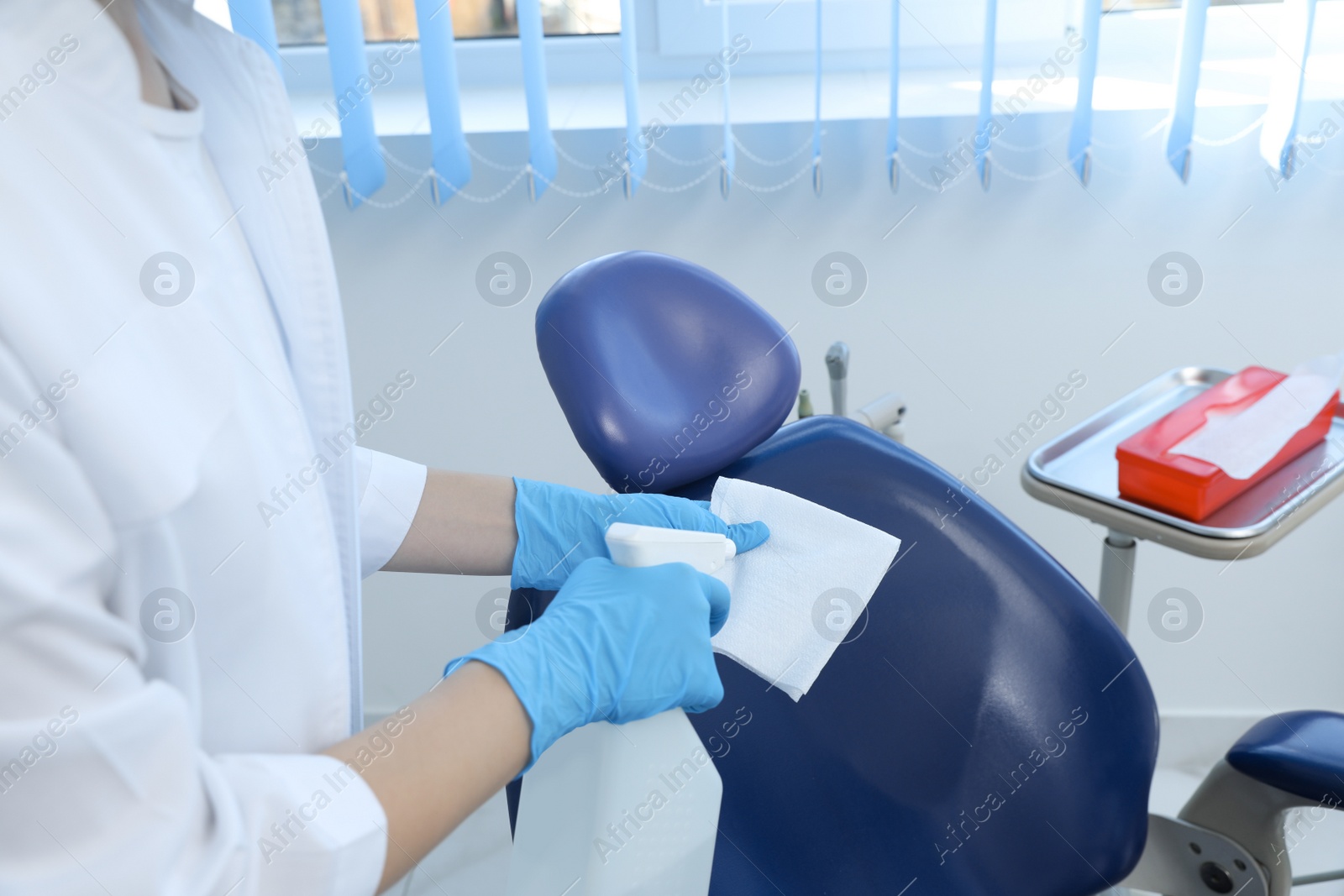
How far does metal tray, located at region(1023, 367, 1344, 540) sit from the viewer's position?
1.02 m

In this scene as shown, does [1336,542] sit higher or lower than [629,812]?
lower

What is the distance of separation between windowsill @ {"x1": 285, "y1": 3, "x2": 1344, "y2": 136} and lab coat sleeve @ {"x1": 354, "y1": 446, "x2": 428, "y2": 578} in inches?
28.6

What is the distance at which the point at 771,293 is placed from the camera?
63.2 inches

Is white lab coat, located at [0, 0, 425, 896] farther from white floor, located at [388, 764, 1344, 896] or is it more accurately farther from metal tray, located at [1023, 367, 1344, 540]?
white floor, located at [388, 764, 1344, 896]

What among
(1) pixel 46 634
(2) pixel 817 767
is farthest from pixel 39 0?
(2) pixel 817 767

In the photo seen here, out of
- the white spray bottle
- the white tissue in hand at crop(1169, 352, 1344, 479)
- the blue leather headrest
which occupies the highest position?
the blue leather headrest

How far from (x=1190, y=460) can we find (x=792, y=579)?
18.1 inches

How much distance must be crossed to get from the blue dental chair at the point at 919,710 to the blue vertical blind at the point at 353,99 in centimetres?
70

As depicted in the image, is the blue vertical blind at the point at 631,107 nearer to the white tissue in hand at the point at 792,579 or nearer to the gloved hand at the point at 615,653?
the white tissue in hand at the point at 792,579

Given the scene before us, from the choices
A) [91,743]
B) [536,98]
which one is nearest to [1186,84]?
[536,98]

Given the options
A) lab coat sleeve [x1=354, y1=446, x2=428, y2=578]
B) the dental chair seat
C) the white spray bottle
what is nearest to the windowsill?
lab coat sleeve [x1=354, y1=446, x2=428, y2=578]

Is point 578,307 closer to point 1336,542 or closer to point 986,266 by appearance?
point 986,266

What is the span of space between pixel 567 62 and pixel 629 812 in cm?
129

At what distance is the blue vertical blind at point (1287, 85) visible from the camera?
1313 mm
